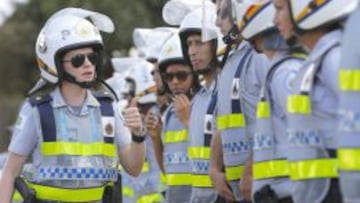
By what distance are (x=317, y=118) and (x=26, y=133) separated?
285 cm

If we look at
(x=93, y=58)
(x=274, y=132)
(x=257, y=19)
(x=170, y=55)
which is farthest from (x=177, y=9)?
(x=274, y=132)

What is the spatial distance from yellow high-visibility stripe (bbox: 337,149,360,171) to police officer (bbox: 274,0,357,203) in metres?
0.57

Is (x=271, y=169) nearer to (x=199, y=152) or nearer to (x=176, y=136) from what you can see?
(x=199, y=152)

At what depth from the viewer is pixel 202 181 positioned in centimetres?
930

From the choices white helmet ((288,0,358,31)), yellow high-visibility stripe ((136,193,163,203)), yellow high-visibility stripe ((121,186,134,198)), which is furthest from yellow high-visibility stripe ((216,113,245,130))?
yellow high-visibility stripe ((121,186,134,198))

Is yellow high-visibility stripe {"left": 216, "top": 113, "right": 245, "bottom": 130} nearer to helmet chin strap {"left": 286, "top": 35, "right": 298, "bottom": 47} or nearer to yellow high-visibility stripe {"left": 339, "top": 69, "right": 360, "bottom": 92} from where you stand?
helmet chin strap {"left": 286, "top": 35, "right": 298, "bottom": 47}

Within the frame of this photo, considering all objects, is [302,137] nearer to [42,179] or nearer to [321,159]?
[321,159]

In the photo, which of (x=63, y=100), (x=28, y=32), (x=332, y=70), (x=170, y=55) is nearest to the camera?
(x=332, y=70)

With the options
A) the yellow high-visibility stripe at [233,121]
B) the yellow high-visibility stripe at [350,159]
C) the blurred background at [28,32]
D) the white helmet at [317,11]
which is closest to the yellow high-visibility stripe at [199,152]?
the yellow high-visibility stripe at [233,121]

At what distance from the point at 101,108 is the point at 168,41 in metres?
3.00

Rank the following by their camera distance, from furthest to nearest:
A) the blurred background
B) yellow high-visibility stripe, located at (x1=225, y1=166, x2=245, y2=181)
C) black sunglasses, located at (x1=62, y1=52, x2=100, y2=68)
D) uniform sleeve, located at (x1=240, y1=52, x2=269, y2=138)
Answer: the blurred background, black sunglasses, located at (x1=62, y1=52, x2=100, y2=68), yellow high-visibility stripe, located at (x1=225, y1=166, x2=245, y2=181), uniform sleeve, located at (x1=240, y1=52, x2=269, y2=138)

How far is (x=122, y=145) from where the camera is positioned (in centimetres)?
889

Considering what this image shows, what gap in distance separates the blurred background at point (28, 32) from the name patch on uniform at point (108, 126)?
21.5m

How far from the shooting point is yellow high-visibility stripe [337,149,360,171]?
219 inches
